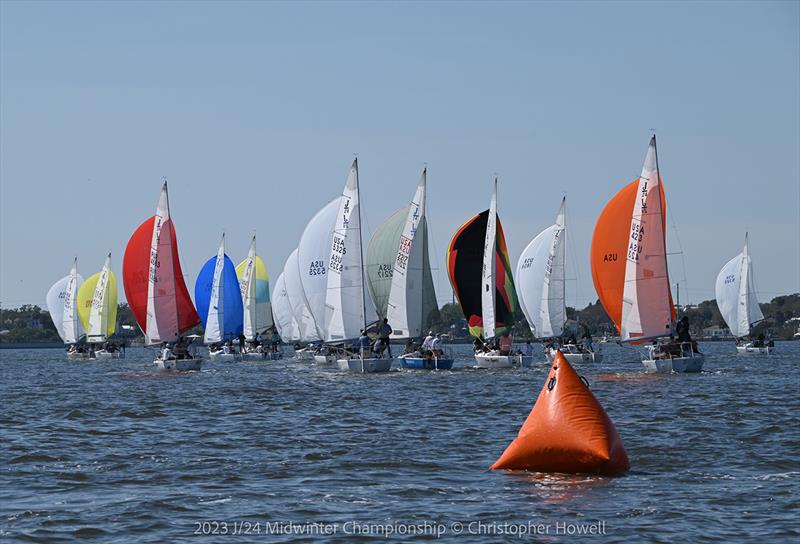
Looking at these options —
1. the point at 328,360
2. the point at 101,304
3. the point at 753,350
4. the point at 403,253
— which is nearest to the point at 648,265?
the point at 403,253

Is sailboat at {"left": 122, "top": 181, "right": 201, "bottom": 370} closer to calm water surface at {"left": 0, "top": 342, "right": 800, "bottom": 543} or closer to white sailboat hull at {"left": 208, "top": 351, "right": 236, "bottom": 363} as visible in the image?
calm water surface at {"left": 0, "top": 342, "right": 800, "bottom": 543}

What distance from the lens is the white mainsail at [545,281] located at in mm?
63719

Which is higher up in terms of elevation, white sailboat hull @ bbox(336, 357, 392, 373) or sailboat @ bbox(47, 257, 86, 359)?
sailboat @ bbox(47, 257, 86, 359)

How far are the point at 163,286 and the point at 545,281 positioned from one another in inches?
814

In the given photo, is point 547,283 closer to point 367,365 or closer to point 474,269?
point 474,269

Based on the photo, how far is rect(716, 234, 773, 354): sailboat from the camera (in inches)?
3312

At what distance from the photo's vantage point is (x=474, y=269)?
184 feet

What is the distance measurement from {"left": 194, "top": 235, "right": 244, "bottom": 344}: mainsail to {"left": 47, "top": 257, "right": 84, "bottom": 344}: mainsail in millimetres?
18570

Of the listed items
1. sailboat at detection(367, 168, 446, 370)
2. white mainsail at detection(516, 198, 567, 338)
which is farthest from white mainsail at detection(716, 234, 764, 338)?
sailboat at detection(367, 168, 446, 370)

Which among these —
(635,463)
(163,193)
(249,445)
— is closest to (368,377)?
(163,193)

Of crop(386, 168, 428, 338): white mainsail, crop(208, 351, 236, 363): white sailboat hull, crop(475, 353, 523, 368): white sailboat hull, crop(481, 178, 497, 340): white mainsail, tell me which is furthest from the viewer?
crop(208, 351, 236, 363): white sailboat hull

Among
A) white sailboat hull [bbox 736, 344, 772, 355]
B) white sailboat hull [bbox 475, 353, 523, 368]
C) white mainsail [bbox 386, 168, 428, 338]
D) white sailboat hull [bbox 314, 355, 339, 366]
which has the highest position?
white mainsail [bbox 386, 168, 428, 338]

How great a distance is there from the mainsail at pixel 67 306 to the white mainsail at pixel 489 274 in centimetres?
4891

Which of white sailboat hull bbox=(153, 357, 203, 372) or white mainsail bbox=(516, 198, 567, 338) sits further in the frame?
white mainsail bbox=(516, 198, 567, 338)
